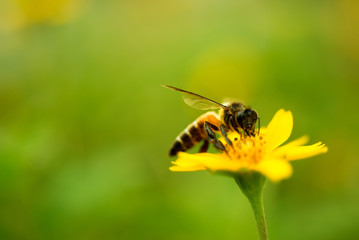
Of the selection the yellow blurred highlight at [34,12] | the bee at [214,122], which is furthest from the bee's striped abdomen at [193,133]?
the yellow blurred highlight at [34,12]

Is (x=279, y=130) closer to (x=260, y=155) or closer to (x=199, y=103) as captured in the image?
(x=260, y=155)

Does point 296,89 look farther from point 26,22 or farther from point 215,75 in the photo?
point 26,22

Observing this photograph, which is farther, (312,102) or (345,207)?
(312,102)

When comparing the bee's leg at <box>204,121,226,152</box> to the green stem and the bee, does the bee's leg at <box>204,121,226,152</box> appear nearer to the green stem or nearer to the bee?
the bee

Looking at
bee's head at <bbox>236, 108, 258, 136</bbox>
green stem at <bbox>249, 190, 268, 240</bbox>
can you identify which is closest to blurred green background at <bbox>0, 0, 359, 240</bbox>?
bee's head at <bbox>236, 108, 258, 136</bbox>

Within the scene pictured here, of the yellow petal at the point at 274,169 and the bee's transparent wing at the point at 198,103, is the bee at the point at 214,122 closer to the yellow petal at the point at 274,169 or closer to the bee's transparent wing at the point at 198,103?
the bee's transparent wing at the point at 198,103

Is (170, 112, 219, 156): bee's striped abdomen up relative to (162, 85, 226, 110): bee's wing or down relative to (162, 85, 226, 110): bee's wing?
down

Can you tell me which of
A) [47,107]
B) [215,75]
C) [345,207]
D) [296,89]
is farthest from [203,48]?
[345,207]
